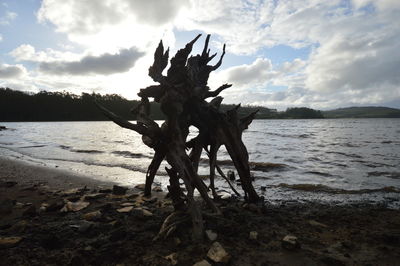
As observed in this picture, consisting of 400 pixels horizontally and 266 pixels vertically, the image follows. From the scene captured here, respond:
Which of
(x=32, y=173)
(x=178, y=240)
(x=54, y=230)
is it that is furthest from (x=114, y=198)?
(x=32, y=173)

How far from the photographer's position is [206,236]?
3.78 meters

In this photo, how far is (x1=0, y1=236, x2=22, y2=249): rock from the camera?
3.72 meters

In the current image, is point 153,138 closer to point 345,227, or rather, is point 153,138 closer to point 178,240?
point 178,240

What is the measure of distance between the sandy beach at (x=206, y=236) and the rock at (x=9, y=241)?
12 millimetres

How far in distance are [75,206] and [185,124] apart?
3604 millimetres

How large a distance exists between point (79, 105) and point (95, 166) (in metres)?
154

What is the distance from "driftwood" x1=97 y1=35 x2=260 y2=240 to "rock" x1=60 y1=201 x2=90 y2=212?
2289 mm

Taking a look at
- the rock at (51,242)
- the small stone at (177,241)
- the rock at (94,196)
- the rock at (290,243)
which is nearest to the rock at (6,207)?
the rock at (94,196)

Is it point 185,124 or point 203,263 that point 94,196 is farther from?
point 203,263

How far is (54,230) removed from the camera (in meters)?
Result: 4.41

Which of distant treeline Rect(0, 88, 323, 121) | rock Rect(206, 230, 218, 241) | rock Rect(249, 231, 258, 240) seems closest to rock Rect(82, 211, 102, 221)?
rock Rect(206, 230, 218, 241)

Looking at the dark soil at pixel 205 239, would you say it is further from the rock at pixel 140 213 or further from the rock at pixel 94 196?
the rock at pixel 94 196

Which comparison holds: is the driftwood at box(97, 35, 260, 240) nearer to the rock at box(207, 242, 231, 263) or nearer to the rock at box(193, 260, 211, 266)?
the rock at box(207, 242, 231, 263)

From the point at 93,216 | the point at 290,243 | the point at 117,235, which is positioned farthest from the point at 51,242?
the point at 290,243
